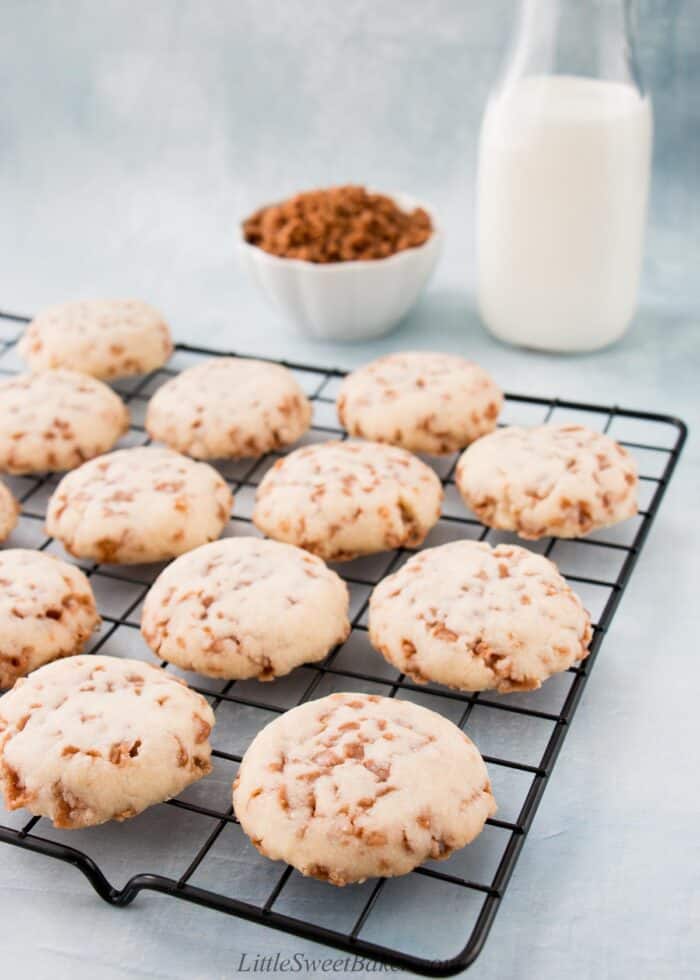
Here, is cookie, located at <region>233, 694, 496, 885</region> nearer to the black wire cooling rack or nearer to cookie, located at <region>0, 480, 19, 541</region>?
the black wire cooling rack

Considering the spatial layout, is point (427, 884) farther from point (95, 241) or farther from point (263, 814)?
point (95, 241)

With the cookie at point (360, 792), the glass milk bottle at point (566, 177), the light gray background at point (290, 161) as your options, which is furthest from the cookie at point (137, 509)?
the glass milk bottle at point (566, 177)

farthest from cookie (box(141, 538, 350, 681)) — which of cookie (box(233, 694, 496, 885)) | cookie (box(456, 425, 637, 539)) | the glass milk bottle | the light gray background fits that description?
the glass milk bottle

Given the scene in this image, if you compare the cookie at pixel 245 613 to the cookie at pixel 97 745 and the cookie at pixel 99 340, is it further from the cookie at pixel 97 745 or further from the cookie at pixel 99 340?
the cookie at pixel 99 340

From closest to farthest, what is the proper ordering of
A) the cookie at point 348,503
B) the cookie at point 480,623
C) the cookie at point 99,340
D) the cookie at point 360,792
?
the cookie at point 360,792 < the cookie at point 480,623 < the cookie at point 348,503 < the cookie at point 99,340

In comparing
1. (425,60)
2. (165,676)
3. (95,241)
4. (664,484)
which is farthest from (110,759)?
(425,60)

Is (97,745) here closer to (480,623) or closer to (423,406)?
(480,623)
